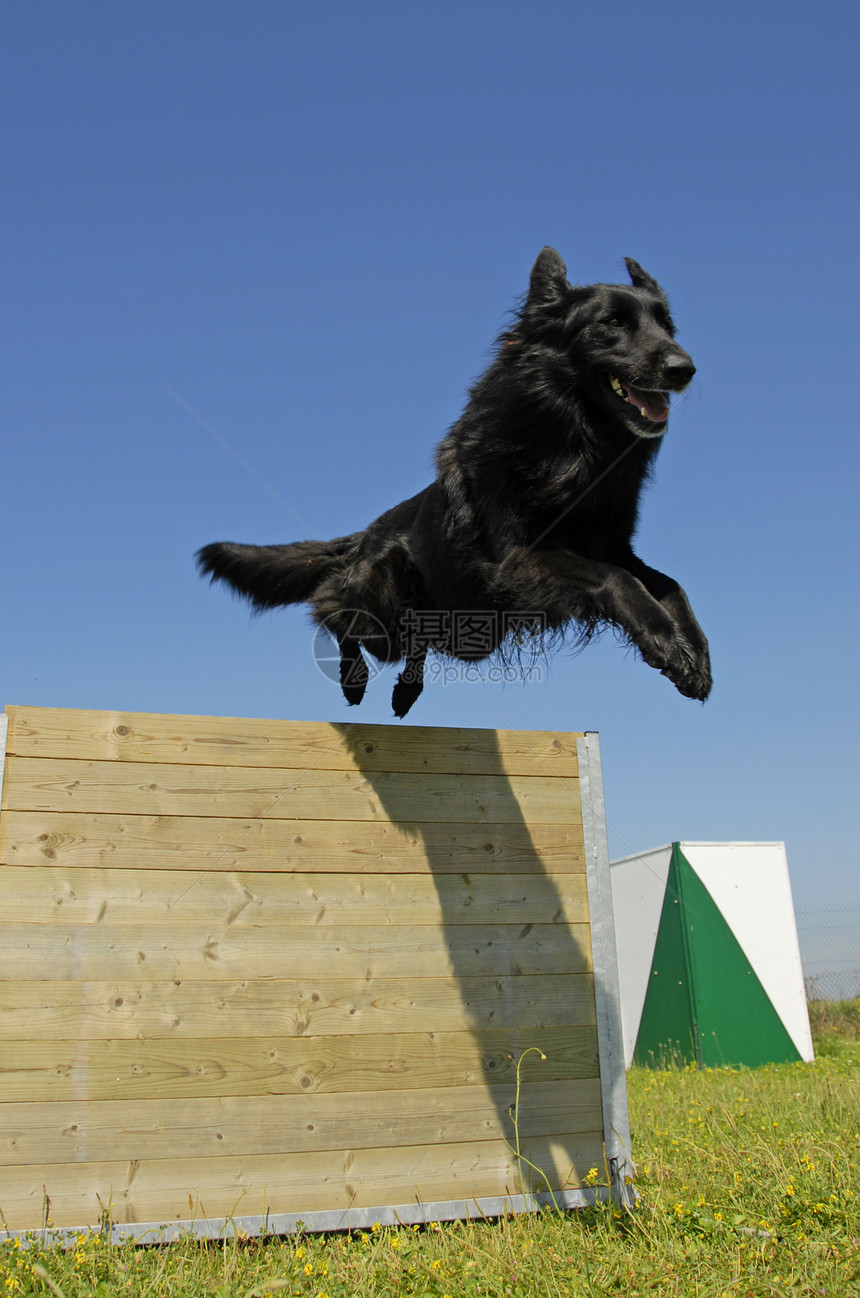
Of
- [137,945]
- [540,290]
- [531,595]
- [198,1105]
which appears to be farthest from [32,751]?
[540,290]

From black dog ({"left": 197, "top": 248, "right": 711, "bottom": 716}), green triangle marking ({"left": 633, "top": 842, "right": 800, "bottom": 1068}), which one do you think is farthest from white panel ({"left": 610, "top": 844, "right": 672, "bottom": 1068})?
black dog ({"left": 197, "top": 248, "right": 711, "bottom": 716})

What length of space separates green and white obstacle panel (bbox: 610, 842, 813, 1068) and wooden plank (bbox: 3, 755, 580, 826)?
570 centimetres

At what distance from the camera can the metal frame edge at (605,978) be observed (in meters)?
3.20

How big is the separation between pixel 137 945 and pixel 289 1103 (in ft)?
2.34

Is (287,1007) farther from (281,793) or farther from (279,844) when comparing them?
(281,793)

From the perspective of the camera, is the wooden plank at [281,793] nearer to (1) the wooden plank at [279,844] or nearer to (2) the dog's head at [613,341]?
(1) the wooden plank at [279,844]

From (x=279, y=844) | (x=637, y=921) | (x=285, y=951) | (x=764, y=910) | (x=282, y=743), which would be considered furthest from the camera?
(x=637, y=921)

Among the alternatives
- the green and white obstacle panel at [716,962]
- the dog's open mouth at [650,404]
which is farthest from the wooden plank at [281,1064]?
the green and white obstacle panel at [716,962]

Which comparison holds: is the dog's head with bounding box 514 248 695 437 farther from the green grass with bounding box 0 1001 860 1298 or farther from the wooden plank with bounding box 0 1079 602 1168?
the green grass with bounding box 0 1001 860 1298

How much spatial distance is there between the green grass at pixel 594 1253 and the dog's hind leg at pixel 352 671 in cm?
202

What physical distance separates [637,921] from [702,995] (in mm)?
1200

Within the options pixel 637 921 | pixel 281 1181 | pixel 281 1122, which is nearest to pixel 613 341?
pixel 281 1122

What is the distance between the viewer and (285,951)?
3.09 m

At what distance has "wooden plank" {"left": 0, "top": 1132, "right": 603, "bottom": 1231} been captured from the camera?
2.66 metres
